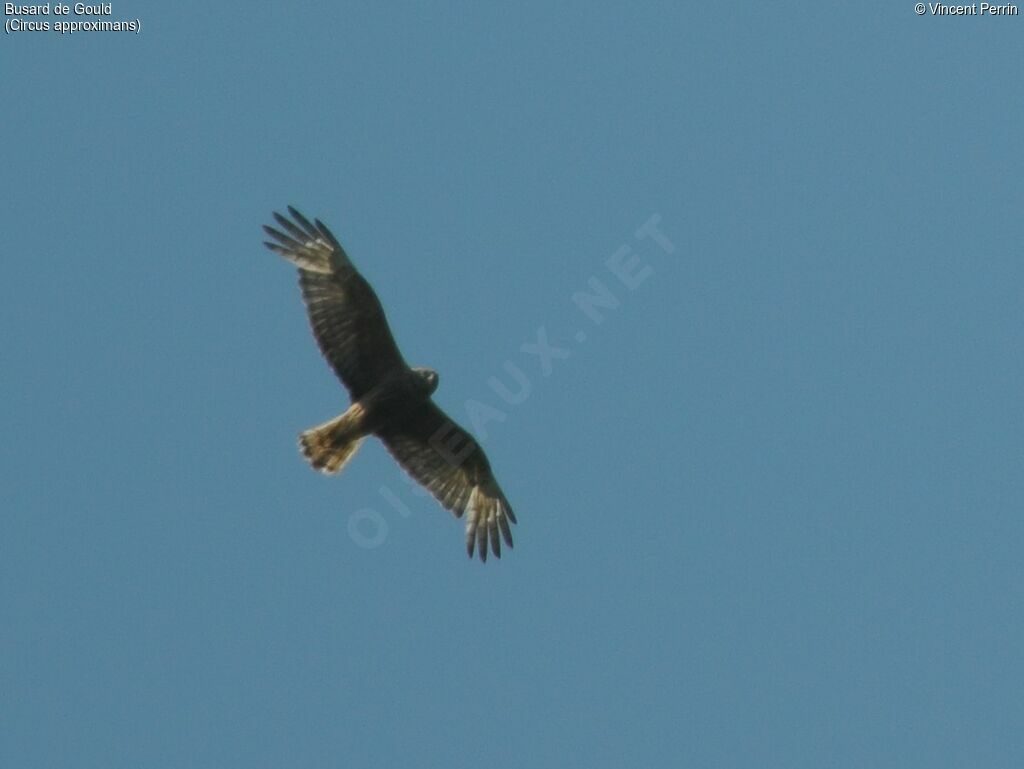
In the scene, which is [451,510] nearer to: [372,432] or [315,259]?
[372,432]

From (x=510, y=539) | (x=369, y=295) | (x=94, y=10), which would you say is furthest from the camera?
(x=94, y=10)

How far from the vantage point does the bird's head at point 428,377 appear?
2144cm

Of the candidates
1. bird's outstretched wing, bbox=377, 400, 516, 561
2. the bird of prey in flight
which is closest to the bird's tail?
the bird of prey in flight

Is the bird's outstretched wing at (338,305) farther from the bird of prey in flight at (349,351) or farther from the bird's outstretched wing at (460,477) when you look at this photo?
the bird's outstretched wing at (460,477)

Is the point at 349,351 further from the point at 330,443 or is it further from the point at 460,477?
the point at 460,477

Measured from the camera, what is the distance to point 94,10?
80.5ft

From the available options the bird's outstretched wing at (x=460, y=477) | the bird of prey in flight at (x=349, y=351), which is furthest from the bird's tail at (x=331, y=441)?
the bird's outstretched wing at (x=460, y=477)

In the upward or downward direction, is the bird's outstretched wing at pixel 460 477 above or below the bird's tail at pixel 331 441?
below

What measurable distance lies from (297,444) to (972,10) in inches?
372

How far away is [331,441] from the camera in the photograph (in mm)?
21547

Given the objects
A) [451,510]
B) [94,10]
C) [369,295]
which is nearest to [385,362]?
[369,295]

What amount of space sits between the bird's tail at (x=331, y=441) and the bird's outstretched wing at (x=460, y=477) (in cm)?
79

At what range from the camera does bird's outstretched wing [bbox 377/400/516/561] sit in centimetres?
2247

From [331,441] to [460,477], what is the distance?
72.3 inches
